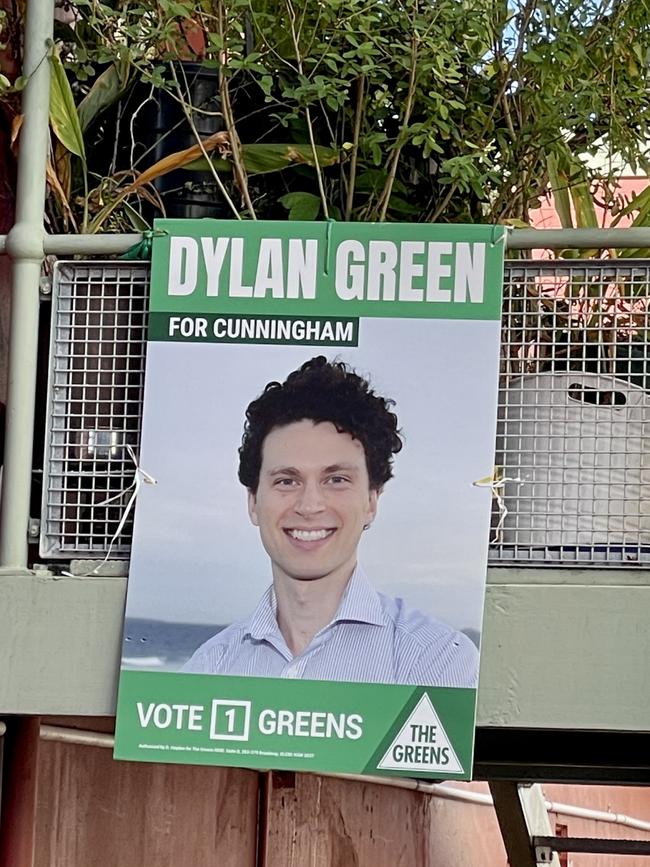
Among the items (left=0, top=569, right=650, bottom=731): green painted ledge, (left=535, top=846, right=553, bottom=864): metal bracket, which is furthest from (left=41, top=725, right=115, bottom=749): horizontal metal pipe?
(left=535, top=846, right=553, bottom=864): metal bracket

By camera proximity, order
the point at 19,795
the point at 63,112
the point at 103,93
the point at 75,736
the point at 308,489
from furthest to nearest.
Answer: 1. the point at 75,736
2. the point at 103,93
3. the point at 19,795
4. the point at 63,112
5. the point at 308,489

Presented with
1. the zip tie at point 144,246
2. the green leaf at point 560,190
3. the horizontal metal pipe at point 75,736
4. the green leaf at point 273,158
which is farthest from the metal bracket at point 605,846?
the zip tie at point 144,246

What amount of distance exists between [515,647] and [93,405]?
112 centimetres

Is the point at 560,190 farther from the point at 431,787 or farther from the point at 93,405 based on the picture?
the point at 431,787

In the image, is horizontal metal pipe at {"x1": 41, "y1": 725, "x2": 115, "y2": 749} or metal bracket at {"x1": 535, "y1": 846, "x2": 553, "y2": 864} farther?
metal bracket at {"x1": 535, "y1": 846, "x2": 553, "y2": 864}

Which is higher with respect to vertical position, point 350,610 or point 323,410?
point 323,410

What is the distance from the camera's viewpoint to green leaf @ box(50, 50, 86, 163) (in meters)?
3.37

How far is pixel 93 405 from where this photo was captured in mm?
3264

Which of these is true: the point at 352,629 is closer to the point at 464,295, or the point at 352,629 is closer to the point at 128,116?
the point at 464,295

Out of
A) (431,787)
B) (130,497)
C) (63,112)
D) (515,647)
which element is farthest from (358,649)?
(431,787)

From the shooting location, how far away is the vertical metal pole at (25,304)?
3.16m

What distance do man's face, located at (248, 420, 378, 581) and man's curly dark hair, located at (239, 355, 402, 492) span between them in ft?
0.06

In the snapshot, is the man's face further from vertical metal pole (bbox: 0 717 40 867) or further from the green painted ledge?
vertical metal pole (bbox: 0 717 40 867)

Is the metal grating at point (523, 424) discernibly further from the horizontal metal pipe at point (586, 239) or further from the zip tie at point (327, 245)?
the zip tie at point (327, 245)
